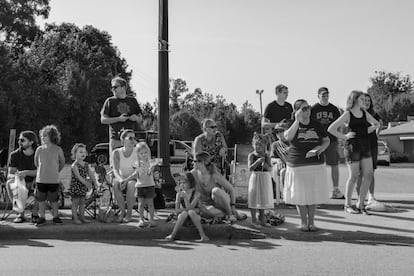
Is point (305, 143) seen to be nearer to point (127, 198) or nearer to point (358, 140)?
point (358, 140)

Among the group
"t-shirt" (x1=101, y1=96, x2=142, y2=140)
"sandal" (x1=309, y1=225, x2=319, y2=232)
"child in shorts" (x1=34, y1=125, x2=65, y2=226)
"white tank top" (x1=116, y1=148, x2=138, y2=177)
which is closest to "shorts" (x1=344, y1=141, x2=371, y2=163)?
"sandal" (x1=309, y1=225, x2=319, y2=232)

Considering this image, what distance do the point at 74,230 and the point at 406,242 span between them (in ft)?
15.1

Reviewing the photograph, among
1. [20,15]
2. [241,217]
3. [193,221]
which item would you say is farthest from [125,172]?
[20,15]

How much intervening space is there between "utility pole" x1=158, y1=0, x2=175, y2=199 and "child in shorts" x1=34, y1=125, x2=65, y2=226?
2.03m

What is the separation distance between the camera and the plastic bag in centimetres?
781

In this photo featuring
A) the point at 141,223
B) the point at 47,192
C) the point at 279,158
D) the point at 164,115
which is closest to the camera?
the point at 141,223

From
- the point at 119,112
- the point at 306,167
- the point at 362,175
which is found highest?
the point at 119,112

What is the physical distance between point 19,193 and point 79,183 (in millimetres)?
969

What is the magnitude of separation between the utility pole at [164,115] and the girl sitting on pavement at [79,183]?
63.3 inches

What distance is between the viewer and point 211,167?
7586 mm

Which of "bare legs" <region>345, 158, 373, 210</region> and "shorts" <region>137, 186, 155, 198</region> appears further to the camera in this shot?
"bare legs" <region>345, 158, 373, 210</region>

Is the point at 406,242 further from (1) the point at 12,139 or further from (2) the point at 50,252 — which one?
Answer: (1) the point at 12,139

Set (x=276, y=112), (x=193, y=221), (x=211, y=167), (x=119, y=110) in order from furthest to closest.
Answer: (x=276, y=112) → (x=119, y=110) → (x=211, y=167) → (x=193, y=221)

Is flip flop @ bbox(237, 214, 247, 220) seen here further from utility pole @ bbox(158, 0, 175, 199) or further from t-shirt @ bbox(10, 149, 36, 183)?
t-shirt @ bbox(10, 149, 36, 183)
